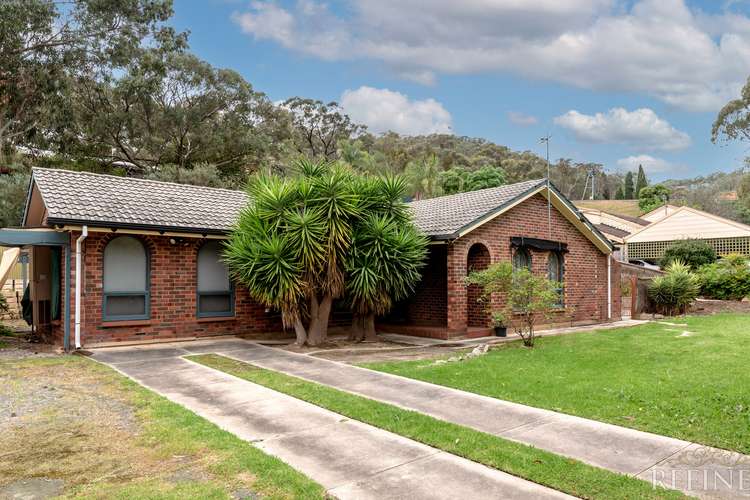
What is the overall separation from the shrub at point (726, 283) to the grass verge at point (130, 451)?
22937mm

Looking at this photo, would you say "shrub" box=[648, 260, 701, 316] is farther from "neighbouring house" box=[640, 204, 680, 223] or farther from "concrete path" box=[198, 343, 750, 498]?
"neighbouring house" box=[640, 204, 680, 223]

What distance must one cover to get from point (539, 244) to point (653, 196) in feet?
196

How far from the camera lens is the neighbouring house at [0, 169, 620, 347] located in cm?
1101

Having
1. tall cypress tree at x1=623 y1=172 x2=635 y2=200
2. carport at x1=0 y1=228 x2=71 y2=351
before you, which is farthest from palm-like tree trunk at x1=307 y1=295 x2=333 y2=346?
tall cypress tree at x1=623 y1=172 x2=635 y2=200

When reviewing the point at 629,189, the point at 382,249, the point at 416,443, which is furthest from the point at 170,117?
the point at 629,189

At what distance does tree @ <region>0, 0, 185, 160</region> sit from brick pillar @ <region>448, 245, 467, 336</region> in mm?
23606

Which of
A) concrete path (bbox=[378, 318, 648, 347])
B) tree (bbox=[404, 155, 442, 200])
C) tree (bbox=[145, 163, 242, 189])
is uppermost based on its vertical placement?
tree (bbox=[404, 155, 442, 200])

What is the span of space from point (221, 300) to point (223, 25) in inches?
499

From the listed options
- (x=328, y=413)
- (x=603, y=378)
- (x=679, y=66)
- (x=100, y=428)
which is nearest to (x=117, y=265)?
(x=100, y=428)

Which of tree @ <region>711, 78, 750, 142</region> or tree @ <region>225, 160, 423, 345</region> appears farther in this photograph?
tree @ <region>711, 78, 750, 142</region>

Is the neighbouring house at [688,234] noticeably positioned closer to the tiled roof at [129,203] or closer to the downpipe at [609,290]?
the downpipe at [609,290]

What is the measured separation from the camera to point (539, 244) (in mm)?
15336

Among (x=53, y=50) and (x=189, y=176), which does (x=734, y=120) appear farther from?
(x=53, y=50)

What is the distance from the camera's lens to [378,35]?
18391 millimetres
